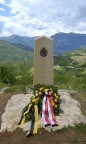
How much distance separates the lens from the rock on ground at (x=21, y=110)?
14.8 metres

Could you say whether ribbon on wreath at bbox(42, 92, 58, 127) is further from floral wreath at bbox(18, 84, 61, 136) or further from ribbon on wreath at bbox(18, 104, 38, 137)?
ribbon on wreath at bbox(18, 104, 38, 137)

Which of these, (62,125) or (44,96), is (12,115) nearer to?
(44,96)

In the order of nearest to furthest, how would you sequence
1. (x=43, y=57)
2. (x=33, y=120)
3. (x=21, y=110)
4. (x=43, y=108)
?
(x=33, y=120) → (x=43, y=108) → (x=21, y=110) → (x=43, y=57)

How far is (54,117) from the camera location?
14922 millimetres

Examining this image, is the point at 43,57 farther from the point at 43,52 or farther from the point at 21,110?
the point at 21,110

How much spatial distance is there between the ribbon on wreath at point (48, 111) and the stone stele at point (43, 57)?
297 centimetres

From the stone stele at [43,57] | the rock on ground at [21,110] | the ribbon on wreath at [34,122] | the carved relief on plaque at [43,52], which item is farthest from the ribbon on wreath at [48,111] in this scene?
the carved relief on plaque at [43,52]

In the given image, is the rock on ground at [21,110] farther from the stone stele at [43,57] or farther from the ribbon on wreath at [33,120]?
the stone stele at [43,57]

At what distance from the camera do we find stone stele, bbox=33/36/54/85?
62.6ft

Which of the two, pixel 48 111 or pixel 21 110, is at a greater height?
pixel 48 111

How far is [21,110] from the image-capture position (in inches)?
663

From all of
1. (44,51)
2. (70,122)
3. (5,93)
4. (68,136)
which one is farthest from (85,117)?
(5,93)

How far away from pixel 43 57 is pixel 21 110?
411 centimetres

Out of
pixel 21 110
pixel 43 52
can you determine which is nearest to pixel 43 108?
pixel 21 110
